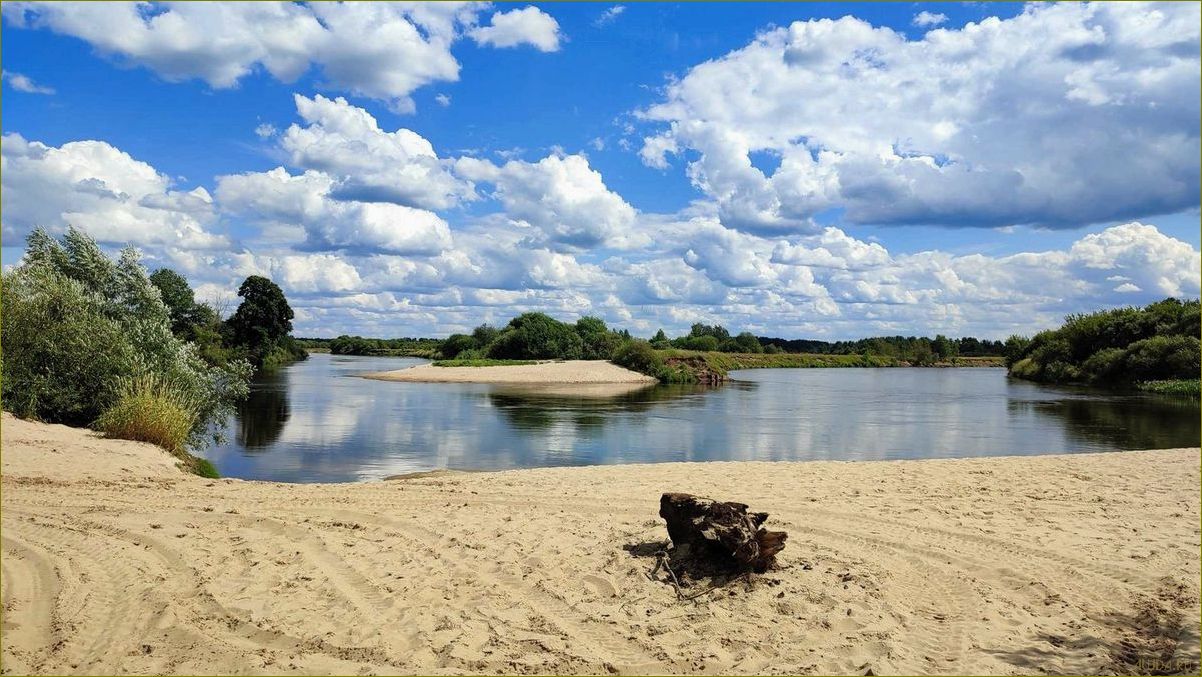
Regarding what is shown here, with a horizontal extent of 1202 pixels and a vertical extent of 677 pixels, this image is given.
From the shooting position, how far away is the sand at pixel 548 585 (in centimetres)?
531

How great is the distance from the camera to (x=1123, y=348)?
59.3 meters

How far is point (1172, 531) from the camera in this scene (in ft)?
29.2

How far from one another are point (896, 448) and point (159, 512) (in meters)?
18.8

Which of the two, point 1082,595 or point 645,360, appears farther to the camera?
point 645,360

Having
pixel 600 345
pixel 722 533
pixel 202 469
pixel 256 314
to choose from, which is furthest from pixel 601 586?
pixel 600 345

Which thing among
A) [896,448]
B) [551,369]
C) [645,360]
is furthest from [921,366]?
[896,448]

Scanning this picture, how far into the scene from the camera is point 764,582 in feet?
21.6

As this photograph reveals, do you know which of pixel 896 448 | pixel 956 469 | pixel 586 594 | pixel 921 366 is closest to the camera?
pixel 586 594

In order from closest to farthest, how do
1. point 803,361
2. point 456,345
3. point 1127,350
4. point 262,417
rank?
point 262,417
point 1127,350
point 456,345
point 803,361

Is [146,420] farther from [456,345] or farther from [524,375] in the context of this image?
[456,345]

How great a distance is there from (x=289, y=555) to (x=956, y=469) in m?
11.8

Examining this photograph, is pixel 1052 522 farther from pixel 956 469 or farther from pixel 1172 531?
pixel 956 469

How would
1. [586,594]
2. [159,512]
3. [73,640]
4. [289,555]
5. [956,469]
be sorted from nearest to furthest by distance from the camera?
[73,640] → [586,594] → [289,555] → [159,512] → [956,469]

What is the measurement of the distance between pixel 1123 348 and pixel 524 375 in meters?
47.8
